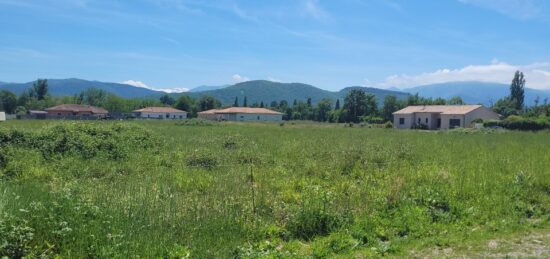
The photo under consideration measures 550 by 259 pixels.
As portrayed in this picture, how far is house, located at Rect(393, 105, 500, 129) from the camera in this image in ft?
228

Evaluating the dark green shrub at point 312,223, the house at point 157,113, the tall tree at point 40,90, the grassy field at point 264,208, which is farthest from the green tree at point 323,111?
the dark green shrub at point 312,223

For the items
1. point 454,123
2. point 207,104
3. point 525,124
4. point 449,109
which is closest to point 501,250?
point 525,124

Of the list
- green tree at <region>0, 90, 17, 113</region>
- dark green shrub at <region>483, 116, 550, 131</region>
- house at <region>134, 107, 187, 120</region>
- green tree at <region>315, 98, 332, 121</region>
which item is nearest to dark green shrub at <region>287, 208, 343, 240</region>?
dark green shrub at <region>483, 116, 550, 131</region>

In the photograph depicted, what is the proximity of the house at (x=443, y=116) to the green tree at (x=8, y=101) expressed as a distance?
109527mm

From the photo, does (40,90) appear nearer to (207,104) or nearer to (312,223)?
(207,104)

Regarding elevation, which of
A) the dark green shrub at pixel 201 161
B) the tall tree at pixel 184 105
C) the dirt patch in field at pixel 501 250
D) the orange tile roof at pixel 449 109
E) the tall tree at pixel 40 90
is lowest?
the dirt patch in field at pixel 501 250

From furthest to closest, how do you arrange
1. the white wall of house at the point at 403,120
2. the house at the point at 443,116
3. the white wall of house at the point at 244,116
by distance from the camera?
1. the white wall of house at the point at 244,116
2. the white wall of house at the point at 403,120
3. the house at the point at 443,116

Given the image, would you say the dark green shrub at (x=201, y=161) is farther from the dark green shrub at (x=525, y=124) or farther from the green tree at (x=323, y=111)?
the green tree at (x=323, y=111)

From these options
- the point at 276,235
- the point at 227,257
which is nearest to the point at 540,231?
the point at 276,235

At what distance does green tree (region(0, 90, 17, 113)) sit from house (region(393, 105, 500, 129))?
10953 cm

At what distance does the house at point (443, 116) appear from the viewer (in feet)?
228

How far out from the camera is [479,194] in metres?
10.8

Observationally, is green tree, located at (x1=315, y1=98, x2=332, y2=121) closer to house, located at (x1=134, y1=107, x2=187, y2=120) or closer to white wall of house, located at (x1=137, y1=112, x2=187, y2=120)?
white wall of house, located at (x1=137, y1=112, x2=187, y2=120)

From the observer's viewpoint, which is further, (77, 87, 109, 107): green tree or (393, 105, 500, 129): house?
(77, 87, 109, 107): green tree
